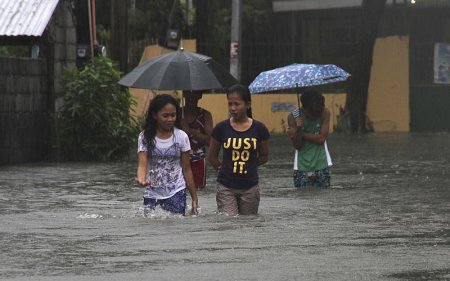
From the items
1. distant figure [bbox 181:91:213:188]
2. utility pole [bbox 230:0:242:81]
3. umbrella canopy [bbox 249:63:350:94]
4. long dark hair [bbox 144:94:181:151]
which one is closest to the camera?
long dark hair [bbox 144:94:181:151]

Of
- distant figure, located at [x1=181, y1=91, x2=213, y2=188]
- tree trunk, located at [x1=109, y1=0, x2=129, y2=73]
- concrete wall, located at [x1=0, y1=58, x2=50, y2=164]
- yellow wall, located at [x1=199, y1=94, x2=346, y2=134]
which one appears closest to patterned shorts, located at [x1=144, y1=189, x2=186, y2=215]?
distant figure, located at [x1=181, y1=91, x2=213, y2=188]

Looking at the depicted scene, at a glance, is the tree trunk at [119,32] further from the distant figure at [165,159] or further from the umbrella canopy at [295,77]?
the distant figure at [165,159]

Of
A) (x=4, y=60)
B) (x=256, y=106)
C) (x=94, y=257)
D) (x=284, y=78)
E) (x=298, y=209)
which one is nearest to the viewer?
(x=94, y=257)

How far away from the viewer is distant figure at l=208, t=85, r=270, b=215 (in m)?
12.5

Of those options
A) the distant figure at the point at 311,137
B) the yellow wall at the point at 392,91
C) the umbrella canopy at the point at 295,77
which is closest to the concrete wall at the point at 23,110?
the umbrella canopy at the point at 295,77

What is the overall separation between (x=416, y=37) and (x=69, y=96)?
19.1 metres

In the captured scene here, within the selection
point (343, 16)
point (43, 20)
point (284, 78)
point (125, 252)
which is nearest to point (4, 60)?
point (43, 20)

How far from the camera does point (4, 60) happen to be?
75.0 feet

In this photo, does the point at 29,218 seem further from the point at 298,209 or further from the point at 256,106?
the point at 256,106

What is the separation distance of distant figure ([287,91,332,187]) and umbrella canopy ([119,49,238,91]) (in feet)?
4.02

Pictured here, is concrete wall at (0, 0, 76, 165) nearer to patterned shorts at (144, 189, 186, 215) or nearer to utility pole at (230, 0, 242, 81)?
utility pole at (230, 0, 242, 81)

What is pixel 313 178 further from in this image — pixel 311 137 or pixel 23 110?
pixel 23 110

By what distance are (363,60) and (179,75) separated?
22421mm

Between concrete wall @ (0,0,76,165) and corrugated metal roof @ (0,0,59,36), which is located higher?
corrugated metal roof @ (0,0,59,36)
